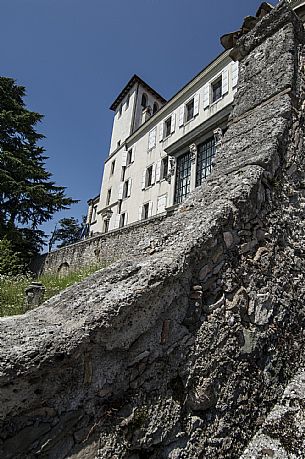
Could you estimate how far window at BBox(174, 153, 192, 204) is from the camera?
51.7 feet

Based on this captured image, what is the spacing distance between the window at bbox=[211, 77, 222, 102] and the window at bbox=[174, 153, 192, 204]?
316cm

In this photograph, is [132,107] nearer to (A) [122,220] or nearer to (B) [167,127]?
(B) [167,127]

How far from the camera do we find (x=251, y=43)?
302 cm

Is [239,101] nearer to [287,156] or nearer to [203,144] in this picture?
[287,156]

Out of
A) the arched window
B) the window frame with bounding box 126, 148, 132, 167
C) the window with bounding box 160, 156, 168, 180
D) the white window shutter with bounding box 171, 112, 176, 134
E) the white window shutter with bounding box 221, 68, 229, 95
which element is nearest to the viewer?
the white window shutter with bounding box 221, 68, 229, 95

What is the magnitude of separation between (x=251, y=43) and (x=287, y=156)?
4.97 feet

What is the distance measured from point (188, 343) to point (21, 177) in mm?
20202

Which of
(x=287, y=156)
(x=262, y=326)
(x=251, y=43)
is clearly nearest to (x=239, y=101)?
(x=251, y=43)

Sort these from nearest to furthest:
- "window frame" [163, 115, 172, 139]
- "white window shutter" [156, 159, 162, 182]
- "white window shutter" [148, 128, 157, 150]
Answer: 1. "white window shutter" [156, 159, 162, 182]
2. "window frame" [163, 115, 172, 139]
3. "white window shutter" [148, 128, 157, 150]

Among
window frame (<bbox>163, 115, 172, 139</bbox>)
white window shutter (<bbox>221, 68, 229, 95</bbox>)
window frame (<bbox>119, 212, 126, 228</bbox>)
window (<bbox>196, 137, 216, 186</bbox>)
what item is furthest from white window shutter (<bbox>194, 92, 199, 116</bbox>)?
window frame (<bbox>119, 212, 126, 228</bbox>)

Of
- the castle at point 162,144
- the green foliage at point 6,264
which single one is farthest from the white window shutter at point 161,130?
the green foliage at point 6,264

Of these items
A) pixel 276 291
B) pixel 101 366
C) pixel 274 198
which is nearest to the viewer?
pixel 101 366

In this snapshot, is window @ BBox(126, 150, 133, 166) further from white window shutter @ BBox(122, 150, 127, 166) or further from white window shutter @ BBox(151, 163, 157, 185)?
white window shutter @ BBox(151, 163, 157, 185)

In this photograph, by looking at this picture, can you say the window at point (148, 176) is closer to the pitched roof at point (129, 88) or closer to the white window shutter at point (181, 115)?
the white window shutter at point (181, 115)
